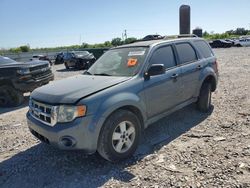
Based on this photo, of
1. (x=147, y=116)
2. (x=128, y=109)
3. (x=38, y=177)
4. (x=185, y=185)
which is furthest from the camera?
(x=147, y=116)

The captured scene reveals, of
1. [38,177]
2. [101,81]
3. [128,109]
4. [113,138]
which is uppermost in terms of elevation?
[101,81]

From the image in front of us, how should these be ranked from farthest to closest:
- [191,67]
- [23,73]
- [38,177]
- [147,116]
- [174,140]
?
[23,73] → [191,67] → [174,140] → [147,116] → [38,177]

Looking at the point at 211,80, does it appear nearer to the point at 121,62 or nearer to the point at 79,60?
the point at 121,62

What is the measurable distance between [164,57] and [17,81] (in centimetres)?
499

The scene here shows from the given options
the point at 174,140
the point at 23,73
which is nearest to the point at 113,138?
the point at 174,140

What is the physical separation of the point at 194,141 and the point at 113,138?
1580 mm

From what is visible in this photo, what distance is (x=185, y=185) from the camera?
3.01 m

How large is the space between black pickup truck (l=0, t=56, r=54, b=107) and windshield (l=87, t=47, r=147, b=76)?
11.9 ft

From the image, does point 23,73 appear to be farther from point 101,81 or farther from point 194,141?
point 194,141

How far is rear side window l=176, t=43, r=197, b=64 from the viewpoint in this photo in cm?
485

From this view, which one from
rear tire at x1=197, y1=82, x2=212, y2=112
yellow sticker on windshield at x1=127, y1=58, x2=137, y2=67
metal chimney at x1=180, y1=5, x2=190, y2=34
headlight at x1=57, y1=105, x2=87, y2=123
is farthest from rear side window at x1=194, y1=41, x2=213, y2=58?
metal chimney at x1=180, y1=5, x2=190, y2=34

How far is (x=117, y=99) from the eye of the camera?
3.44 m

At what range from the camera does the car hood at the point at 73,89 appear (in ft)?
10.9

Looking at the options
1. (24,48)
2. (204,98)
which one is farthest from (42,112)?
(24,48)
